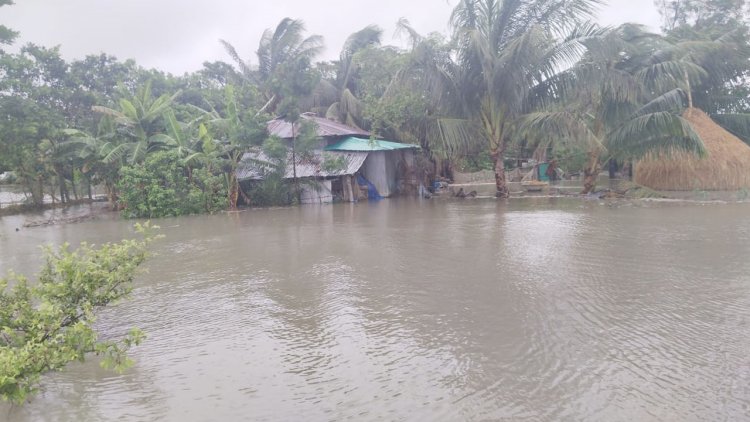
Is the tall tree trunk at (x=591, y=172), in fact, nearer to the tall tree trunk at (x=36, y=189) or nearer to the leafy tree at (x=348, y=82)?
the leafy tree at (x=348, y=82)

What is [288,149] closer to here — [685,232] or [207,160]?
[207,160]

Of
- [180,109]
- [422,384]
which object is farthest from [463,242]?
[180,109]

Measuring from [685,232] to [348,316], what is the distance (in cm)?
703

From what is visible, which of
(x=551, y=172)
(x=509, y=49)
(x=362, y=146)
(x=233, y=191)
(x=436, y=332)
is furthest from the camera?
(x=551, y=172)

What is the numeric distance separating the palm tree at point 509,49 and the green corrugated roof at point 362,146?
3028 mm

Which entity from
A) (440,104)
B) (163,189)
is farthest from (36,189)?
(440,104)

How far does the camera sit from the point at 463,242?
902 cm

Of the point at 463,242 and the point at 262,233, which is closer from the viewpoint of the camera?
the point at 463,242

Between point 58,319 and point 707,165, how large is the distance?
60.2 feet

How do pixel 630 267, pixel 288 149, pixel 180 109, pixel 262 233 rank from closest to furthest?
pixel 630 267
pixel 262 233
pixel 288 149
pixel 180 109

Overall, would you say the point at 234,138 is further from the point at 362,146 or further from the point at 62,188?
the point at 62,188

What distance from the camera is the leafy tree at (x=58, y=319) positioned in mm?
3264

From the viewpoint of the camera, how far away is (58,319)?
3.70 metres

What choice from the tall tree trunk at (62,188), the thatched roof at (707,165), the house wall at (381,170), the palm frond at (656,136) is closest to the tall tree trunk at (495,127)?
the palm frond at (656,136)
